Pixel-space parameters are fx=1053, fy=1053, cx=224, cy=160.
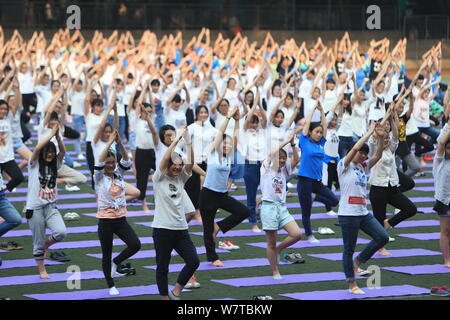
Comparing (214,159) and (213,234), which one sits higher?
(214,159)

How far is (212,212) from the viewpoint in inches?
552

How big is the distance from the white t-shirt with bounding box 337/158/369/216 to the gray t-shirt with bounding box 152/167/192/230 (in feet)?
6.76

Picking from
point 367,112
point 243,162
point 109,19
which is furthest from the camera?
point 109,19

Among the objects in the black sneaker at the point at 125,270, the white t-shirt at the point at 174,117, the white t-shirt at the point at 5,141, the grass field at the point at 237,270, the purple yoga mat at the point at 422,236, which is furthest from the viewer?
the white t-shirt at the point at 174,117

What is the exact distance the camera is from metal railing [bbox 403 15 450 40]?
42.6 metres

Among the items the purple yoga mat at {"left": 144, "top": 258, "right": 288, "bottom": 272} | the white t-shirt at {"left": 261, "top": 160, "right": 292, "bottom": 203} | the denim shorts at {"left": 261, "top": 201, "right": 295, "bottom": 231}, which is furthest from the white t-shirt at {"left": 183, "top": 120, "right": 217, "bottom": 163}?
the denim shorts at {"left": 261, "top": 201, "right": 295, "bottom": 231}

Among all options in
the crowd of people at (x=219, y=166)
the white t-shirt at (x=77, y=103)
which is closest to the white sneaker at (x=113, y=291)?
the crowd of people at (x=219, y=166)

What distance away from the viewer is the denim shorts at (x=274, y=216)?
1312 centimetres

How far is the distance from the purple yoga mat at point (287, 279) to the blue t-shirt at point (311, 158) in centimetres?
254

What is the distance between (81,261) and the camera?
46.5 ft

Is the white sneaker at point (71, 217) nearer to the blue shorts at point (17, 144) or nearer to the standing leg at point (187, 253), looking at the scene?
the blue shorts at point (17, 144)

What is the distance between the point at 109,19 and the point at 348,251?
31.4m
